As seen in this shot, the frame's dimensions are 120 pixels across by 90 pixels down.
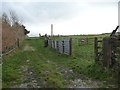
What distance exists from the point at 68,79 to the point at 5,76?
3.20 m

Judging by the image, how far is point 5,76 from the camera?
13.2 meters

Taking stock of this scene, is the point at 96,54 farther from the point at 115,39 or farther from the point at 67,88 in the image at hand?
the point at 67,88

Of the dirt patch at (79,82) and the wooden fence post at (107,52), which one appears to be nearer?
the dirt patch at (79,82)

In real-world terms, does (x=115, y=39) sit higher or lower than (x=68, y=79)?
higher

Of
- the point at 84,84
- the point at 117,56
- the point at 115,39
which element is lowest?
the point at 84,84

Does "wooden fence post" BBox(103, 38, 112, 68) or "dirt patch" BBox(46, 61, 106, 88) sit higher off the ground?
"wooden fence post" BBox(103, 38, 112, 68)

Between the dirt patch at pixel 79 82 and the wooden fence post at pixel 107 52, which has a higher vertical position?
the wooden fence post at pixel 107 52

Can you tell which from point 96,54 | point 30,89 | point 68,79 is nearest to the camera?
point 30,89

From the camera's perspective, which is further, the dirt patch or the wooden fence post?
the wooden fence post

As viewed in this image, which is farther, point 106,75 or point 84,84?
point 106,75

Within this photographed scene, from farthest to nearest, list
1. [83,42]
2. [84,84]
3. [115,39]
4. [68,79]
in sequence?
[83,42] < [115,39] < [68,79] < [84,84]

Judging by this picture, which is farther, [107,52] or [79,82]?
[107,52]

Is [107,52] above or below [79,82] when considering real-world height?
above

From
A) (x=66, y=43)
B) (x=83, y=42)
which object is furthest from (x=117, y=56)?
(x=83, y=42)
